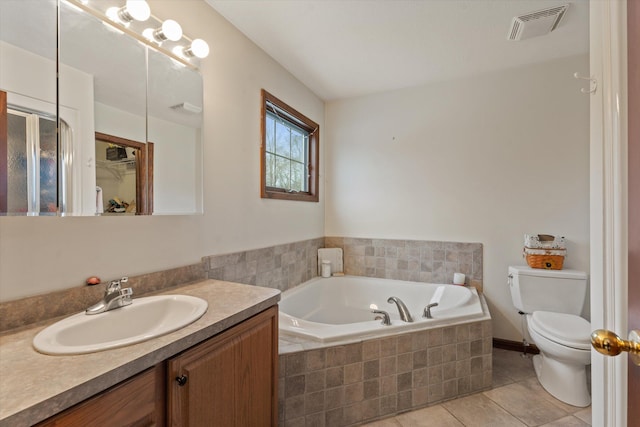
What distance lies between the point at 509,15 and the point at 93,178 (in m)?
2.47

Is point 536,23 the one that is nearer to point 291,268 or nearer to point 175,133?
point 175,133

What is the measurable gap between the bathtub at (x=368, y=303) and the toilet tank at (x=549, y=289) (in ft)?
1.09

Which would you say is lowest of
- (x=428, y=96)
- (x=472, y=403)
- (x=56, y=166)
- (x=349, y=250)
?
(x=472, y=403)

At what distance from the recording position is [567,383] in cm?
183

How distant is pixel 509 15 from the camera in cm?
177

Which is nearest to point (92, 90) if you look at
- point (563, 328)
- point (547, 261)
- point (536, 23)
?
point (536, 23)

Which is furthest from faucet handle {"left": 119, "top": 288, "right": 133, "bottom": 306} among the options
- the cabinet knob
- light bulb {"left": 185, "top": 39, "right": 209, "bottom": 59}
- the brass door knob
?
the brass door knob

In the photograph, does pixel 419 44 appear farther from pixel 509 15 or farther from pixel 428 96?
pixel 428 96

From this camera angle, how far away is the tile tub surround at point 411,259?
8.53 feet

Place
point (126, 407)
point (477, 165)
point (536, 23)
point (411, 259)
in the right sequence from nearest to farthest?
point (126, 407)
point (536, 23)
point (477, 165)
point (411, 259)

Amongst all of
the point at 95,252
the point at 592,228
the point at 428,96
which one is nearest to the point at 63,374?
the point at 95,252

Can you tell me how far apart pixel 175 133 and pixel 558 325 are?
2690 millimetres

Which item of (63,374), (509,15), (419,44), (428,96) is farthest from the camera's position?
(428,96)

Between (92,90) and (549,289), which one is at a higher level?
(92,90)
